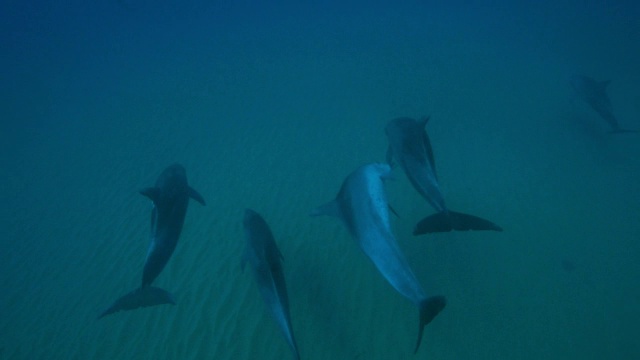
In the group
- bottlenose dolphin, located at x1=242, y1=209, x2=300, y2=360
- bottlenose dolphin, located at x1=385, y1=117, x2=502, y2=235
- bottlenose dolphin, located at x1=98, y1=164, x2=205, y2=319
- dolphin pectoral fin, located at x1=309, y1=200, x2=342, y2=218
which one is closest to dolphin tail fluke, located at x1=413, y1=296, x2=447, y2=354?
bottlenose dolphin, located at x1=385, y1=117, x2=502, y2=235

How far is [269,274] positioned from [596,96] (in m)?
9.02

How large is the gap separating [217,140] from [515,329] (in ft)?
28.7

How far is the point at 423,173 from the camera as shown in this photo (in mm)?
3424

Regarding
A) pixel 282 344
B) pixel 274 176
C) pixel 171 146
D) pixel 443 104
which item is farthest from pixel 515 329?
pixel 171 146

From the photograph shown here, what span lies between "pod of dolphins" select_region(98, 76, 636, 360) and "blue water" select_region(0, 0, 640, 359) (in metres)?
1.42

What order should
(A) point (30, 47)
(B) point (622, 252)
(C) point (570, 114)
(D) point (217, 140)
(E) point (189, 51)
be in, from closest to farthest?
(B) point (622, 252)
(C) point (570, 114)
(D) point (217, 140)
(E) point (189, 51)
(A) point (30, 47)

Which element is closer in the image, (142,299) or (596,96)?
(142,299)

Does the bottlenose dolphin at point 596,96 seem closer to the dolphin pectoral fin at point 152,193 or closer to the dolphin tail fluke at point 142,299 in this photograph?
the dolphin pectoral fin at point 152,193

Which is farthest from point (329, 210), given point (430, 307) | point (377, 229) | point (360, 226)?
point (430, 307)

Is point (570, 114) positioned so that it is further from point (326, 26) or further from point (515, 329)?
point (326, 26)

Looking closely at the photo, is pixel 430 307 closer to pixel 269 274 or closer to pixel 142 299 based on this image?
pixel 269 274

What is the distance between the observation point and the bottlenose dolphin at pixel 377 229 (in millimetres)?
2441

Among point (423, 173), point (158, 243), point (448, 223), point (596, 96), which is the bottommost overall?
point (448, 223)

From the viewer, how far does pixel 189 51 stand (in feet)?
65.3
